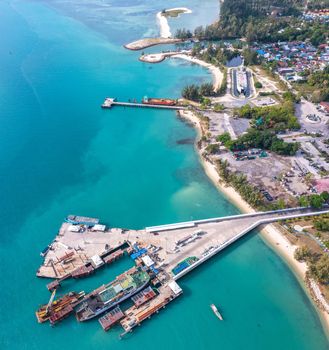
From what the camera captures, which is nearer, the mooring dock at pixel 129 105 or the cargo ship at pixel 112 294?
the cargo ship at pixel 112 294

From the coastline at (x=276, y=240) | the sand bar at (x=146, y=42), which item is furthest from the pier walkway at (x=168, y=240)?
the sand bar at (x=146, y=42)

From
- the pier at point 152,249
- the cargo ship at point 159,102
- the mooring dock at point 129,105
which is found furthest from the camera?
the cargo ship at point 159,102

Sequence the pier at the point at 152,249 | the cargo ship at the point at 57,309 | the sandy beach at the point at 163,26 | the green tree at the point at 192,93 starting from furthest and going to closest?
the sandy beach at the point at 163,26
the green tree at the point at 192,93
the pier at the point at 152,249
the cargo ship at the point at 57,309

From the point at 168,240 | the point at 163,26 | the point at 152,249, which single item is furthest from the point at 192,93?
the point at 163,26

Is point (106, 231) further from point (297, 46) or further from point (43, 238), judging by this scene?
point (297, 46)

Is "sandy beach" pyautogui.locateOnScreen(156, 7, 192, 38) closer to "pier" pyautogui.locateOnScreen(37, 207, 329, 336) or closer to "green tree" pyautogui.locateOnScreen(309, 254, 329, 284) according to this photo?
"pier" pyautogui.locateOnScreen(37, 207, 329, 336)

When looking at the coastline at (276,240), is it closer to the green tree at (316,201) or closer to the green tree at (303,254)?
the green tree at (303,254)
